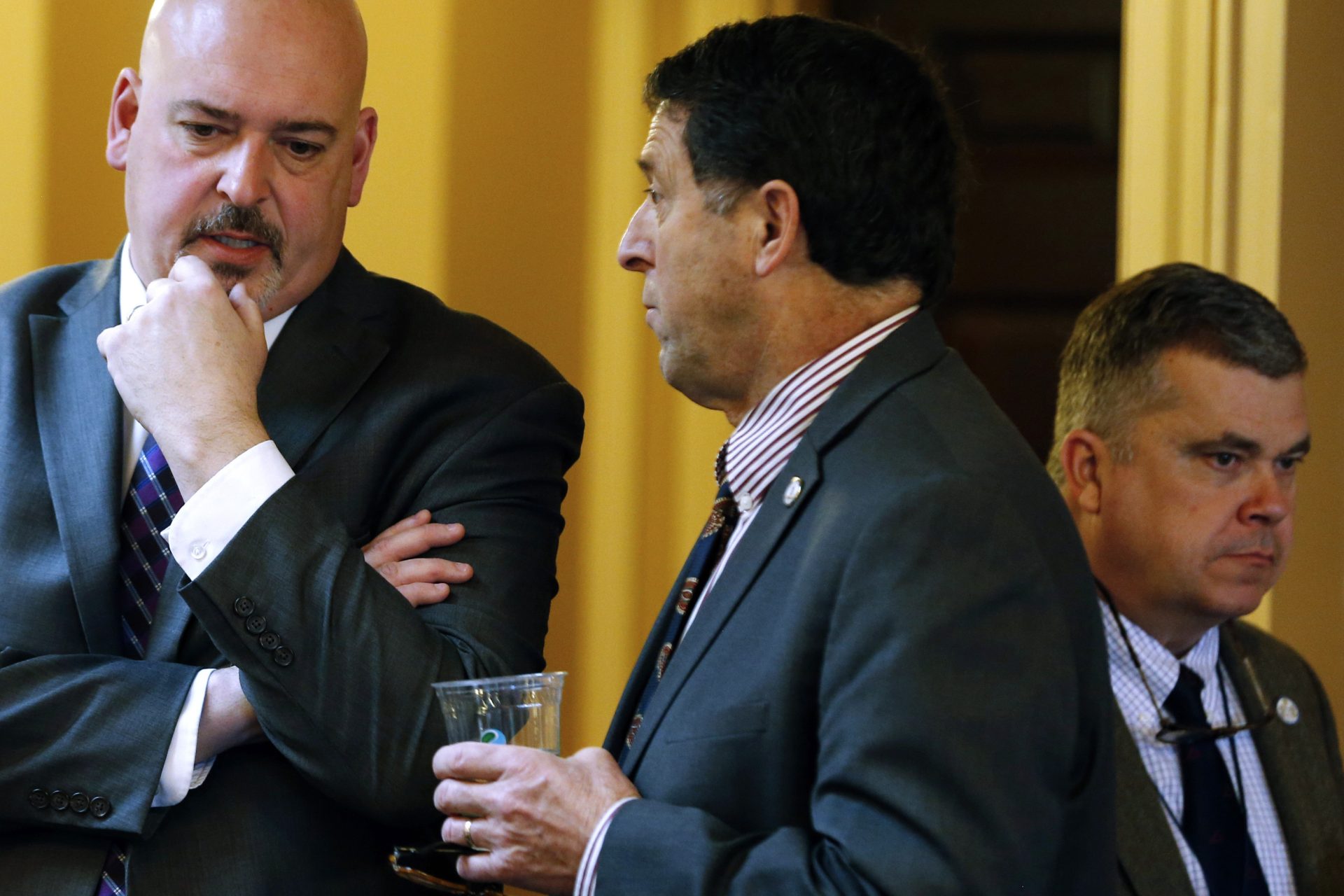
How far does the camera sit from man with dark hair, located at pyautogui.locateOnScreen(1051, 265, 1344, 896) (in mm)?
1995

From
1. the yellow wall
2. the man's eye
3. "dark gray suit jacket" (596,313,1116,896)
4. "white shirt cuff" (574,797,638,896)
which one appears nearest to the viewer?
"dark gray suit jacket" (596,313,1116,896)

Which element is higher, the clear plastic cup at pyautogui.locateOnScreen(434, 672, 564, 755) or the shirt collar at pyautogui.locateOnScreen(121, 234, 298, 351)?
the shirt collar at pyautogui.locateOnScreen(121, 234, 298, 351)

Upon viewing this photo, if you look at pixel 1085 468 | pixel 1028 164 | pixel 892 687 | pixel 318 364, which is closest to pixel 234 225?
pixel 318 364

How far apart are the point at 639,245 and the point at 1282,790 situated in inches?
45.7

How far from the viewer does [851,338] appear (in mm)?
1484

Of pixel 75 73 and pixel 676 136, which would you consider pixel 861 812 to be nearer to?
pixel 676 136

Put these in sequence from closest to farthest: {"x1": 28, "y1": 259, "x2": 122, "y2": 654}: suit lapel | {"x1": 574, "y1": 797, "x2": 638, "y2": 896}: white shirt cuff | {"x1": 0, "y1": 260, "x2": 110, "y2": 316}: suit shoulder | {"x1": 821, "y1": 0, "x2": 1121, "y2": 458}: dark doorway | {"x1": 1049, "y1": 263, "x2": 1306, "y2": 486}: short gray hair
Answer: {"x1": 574, "y1": 797, "x2": 638, "y2": 896}: white shirt cuff, {"x1": 28, "y1": 259, "x2": 122, "y2": 654}: suit lapel, {"x1": 0, "y1": 260, "x2": 110, "y2": 316}: suit shoulder, {"x1": 1049, "y1": 263, "x2": 1306, "y2": 486}: short gray hair, {"x1": 821, "y1": 0, "x2": 1121, "y2": 458}: dark doorway

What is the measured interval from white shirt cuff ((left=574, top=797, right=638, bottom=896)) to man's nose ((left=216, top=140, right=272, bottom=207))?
88 centimetres

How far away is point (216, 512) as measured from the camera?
1.59 meters

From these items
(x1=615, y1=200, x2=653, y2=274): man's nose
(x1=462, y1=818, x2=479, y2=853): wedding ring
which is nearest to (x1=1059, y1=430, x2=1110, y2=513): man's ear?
(x1=615, y1=200, x2=653, y2=274): man's nose

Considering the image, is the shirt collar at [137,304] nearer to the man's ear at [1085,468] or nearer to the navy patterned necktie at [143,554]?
the navy patterned necktie at [143,554]

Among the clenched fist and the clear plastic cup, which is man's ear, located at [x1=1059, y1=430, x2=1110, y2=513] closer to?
the clear plastic cup

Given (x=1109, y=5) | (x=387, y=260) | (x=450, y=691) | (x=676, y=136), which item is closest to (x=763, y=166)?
(x=676, y=136)

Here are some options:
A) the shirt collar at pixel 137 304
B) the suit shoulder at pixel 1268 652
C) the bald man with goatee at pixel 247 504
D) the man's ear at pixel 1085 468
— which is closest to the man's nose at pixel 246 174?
the bald man with goatee at pixel 247 504
